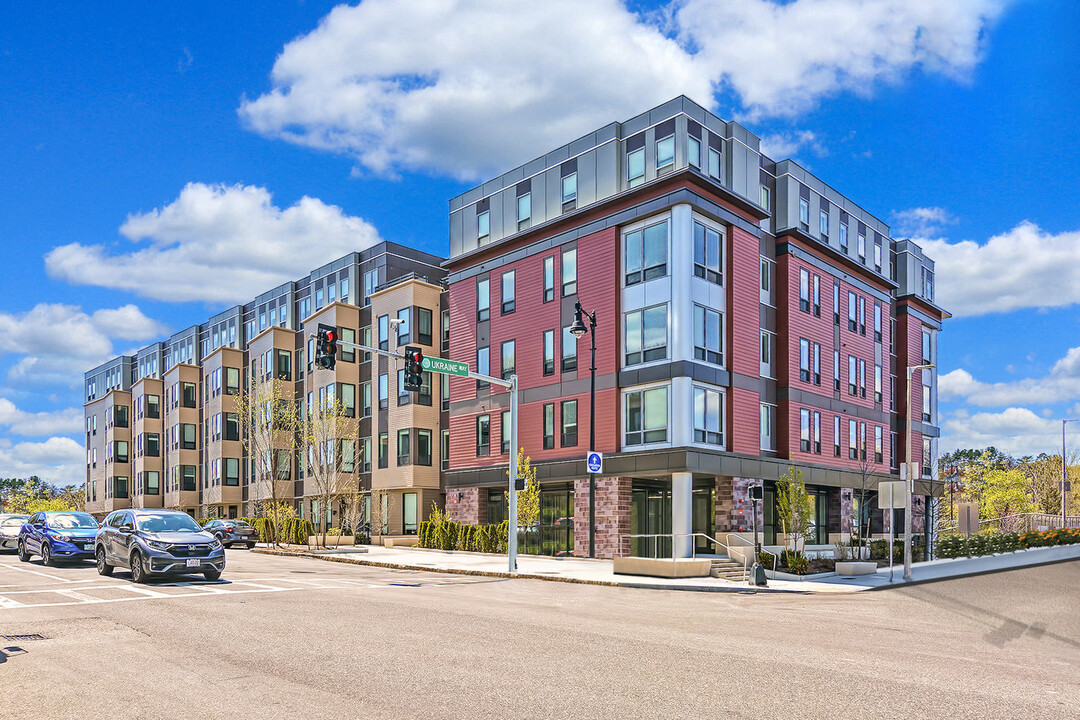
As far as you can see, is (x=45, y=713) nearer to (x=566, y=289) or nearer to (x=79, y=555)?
(x=79, y=555)

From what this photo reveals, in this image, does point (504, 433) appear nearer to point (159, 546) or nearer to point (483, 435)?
point (483, 435)

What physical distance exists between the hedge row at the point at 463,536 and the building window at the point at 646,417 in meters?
6.86

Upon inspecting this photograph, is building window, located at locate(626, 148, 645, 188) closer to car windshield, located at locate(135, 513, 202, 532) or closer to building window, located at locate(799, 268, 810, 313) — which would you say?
building window, located at locate(799, 268, 810, 313)

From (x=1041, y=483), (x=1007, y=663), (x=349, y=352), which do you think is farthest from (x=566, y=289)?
(x=1041, y=483)

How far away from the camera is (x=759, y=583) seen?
942 inches

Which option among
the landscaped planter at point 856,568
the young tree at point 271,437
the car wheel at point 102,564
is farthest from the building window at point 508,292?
the car wheel at point 102,564

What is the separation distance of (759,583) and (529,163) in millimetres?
24867

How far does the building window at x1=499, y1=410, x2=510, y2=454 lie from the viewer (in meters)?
41.5

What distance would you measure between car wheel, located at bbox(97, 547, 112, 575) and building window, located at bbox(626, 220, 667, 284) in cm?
2200

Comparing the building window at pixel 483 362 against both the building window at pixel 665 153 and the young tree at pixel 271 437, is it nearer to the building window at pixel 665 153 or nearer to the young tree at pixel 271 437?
the young tree at pixel 271 437

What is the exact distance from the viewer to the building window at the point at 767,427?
40125 mm

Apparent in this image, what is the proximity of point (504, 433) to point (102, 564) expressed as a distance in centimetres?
2131

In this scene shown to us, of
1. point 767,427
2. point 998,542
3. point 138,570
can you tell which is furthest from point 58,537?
point 998,542

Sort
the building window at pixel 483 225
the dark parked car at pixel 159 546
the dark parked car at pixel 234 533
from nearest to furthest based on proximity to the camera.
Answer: the dark parked car at pixel 159 546, the dark parked car at pixel 234 533, the building window at pixel 483 225
